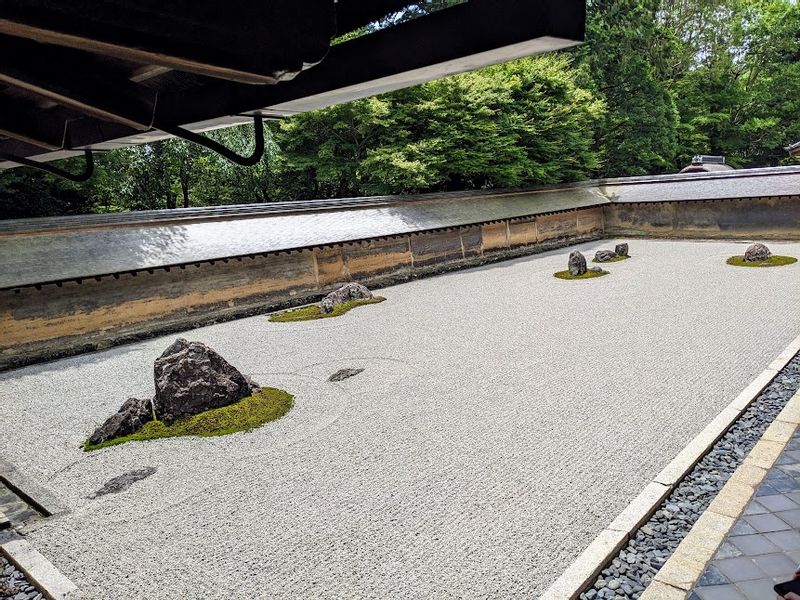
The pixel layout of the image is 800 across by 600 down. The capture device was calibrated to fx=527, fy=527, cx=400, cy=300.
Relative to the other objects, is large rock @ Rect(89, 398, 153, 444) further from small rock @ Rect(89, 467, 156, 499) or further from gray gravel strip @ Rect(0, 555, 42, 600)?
gray gravel strip @ Rect(0, 555, 42, 600)

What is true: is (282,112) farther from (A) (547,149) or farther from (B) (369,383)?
(A) (547,149)

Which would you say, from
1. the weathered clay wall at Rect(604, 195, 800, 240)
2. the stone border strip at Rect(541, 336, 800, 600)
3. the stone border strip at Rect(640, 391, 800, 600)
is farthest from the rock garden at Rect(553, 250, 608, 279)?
the stone border strip at Rect(640, 391, 800, 600)

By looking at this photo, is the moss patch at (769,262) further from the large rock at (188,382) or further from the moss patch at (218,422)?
the large rock at (188,382)

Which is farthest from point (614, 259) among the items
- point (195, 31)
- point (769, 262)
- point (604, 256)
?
point (195, 31)

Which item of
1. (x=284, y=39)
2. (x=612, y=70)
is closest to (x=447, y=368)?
(x=284, y=39)

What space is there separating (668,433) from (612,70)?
27.9 metres

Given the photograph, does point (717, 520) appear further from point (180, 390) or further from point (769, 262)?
point (769, 262)

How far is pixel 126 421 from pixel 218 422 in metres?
1.20

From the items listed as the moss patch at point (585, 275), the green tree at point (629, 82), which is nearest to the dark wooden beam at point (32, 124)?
the moss patch at point (585, 275)

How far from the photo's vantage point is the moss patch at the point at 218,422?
6840 millimetres

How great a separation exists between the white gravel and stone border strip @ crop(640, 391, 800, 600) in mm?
624

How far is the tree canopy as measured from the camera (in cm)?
1956

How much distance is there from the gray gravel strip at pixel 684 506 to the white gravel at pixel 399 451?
310mm

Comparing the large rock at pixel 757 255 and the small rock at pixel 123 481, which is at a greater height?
the large rock at pixel 757 255
